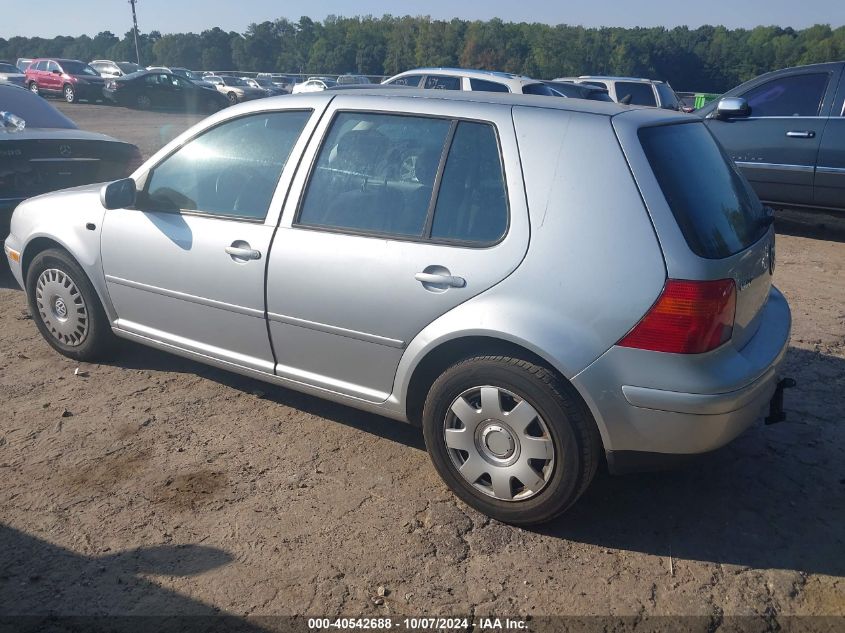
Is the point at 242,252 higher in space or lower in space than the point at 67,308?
higher

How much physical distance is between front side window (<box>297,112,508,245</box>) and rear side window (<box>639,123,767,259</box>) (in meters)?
0.65

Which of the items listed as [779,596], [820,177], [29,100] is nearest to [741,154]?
[820,177]

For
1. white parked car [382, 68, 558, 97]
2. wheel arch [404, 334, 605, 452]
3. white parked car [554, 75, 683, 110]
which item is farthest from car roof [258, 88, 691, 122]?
white parked car [554, 75, 683, 110]

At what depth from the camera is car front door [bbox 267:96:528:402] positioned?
3078 millimetres

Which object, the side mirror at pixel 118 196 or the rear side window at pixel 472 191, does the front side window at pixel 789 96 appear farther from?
the side mirror at pixel 118 196

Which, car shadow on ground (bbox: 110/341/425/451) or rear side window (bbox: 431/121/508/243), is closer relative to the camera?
rear side window (bbox: 431/121/508/243)

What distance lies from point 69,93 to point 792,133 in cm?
3051

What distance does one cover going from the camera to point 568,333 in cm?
283

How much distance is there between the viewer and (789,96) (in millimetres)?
8008

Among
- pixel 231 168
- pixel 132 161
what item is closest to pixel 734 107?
pixel 231 168

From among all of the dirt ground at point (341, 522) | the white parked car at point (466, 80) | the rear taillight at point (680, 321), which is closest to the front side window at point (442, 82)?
the white parked car at point (466, 80)

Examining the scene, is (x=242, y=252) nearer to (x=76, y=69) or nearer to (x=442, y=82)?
(x=442, y=82)

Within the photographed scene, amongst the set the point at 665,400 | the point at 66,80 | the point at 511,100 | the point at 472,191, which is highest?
the point at 511,100

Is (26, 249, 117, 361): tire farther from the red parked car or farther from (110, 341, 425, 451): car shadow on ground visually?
the red parked car
